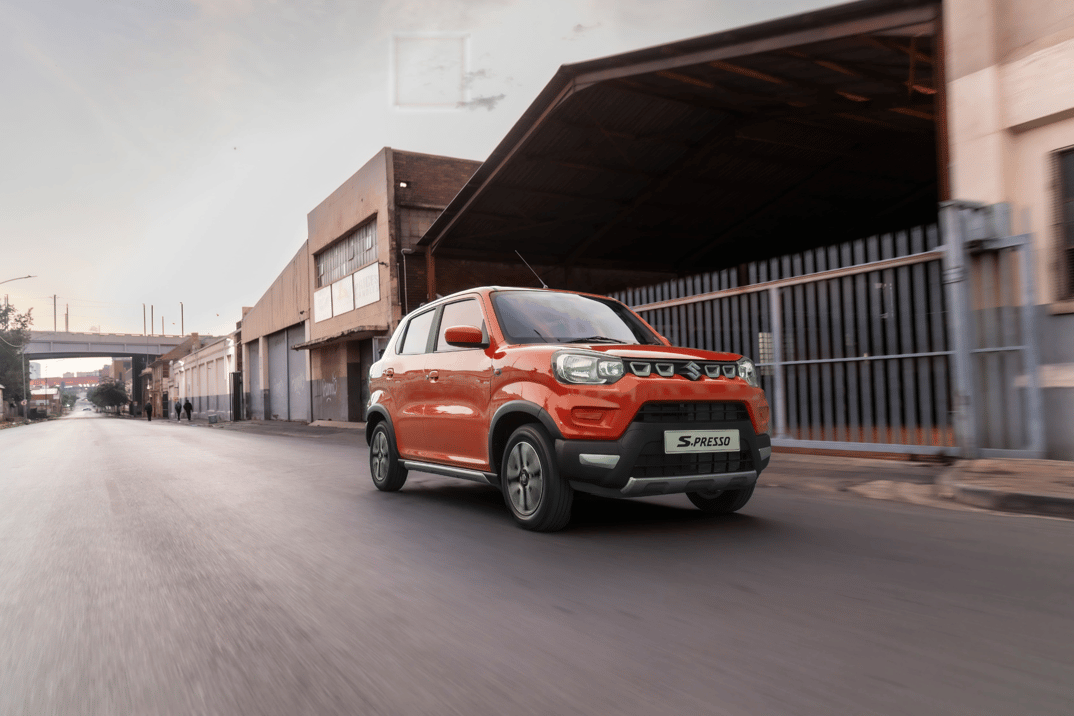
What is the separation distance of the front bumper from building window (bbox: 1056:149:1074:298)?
485 cm

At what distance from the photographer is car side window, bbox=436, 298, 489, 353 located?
599 centimetres

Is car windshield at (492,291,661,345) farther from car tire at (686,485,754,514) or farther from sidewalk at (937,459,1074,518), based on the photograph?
sidewalk at (937,459,1074,518)

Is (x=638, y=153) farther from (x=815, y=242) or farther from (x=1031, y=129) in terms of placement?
(x=1031, y=129)

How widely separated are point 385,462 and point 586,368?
134 inches

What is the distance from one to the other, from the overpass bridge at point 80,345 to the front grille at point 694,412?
9465 centimetres

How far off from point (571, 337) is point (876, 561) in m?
2.56

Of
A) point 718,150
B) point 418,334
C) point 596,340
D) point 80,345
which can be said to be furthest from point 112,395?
point 596,340

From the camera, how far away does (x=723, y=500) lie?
5.66 m

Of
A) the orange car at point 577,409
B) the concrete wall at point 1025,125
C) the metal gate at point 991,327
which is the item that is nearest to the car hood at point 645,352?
the orange car at point 577,409

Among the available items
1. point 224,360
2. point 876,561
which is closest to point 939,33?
point 876,561

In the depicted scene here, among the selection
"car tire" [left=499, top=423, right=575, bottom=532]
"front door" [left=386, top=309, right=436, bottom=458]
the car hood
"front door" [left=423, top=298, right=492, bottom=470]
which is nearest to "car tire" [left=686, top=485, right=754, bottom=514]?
the car hood

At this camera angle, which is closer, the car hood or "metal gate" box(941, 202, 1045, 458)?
the car hood

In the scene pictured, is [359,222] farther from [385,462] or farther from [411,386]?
[411,386]

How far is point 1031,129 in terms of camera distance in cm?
791
